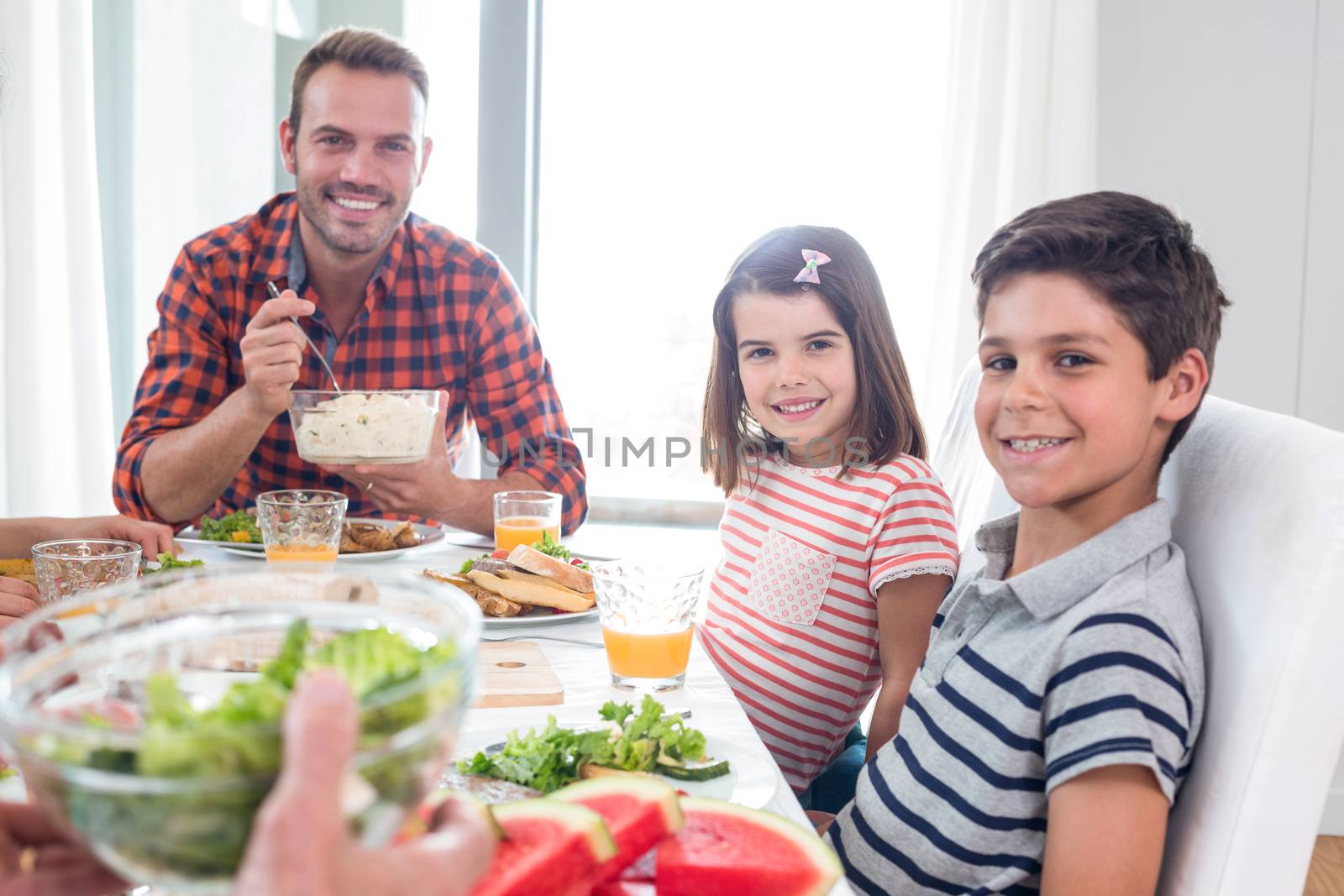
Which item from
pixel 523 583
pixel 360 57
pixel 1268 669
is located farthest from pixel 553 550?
pixel 360 57

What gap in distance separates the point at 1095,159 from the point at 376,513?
86.1 inches

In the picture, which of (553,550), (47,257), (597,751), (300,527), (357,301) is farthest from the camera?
(47,257)

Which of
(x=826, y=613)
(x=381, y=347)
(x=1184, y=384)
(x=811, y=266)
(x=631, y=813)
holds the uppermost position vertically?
(x=811, y=266)

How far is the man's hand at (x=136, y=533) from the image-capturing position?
5.64 ft

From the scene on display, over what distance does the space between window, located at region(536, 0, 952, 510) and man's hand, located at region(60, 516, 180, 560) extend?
209cm

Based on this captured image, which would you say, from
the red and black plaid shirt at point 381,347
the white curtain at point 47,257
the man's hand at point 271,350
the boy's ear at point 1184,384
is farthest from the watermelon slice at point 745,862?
the white curtain at point 47,257

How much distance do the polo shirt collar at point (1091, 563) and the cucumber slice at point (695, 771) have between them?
37cm

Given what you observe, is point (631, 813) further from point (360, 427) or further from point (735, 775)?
point (360, 427)

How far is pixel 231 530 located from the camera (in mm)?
1868

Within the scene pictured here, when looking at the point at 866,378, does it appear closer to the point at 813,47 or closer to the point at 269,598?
the point at 269,598

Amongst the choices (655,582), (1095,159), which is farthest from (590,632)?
(1095,159)

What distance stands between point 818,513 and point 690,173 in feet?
6.70

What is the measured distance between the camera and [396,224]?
260 cm

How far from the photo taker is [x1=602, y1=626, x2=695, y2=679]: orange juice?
1253 millimetres
